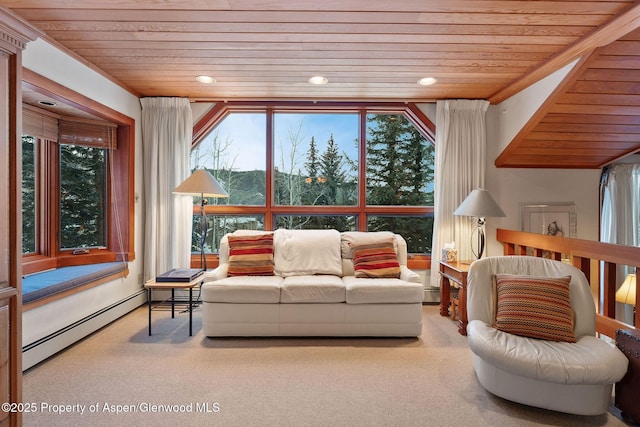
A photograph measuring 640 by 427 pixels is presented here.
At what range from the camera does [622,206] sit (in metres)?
4.20

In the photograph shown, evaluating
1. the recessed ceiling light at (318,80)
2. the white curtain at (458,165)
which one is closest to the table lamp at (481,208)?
the white curtain at (458,165)

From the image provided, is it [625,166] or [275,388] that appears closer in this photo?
[275,388]

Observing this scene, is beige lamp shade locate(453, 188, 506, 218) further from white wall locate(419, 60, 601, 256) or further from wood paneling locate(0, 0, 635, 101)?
wood paneling locate(0, 0, 635, 101)

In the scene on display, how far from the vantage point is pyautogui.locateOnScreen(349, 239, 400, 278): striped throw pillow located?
3.62 m

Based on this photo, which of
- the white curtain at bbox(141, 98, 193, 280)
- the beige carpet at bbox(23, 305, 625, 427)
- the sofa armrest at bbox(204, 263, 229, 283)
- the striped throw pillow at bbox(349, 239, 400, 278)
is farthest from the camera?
the white curtain at bbox(141, 98, 193, 280)

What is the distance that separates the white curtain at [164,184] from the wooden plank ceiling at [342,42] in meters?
0.33

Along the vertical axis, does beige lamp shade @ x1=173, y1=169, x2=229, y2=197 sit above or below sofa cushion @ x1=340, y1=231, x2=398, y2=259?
above

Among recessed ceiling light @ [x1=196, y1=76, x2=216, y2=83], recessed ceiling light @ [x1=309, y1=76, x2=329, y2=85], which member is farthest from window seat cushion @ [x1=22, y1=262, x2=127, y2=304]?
recessed ceiling light @ [x1=309, y1=76, x2=329, y2=85]

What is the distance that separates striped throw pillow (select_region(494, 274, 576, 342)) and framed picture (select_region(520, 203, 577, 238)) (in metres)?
2.02

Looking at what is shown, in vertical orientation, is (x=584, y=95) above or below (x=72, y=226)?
above

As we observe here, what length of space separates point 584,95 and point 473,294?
207cm

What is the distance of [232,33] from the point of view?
2.68 meters

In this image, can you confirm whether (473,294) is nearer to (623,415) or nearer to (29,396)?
(623,415)

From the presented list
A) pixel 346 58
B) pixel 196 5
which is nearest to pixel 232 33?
pixel 196 5
